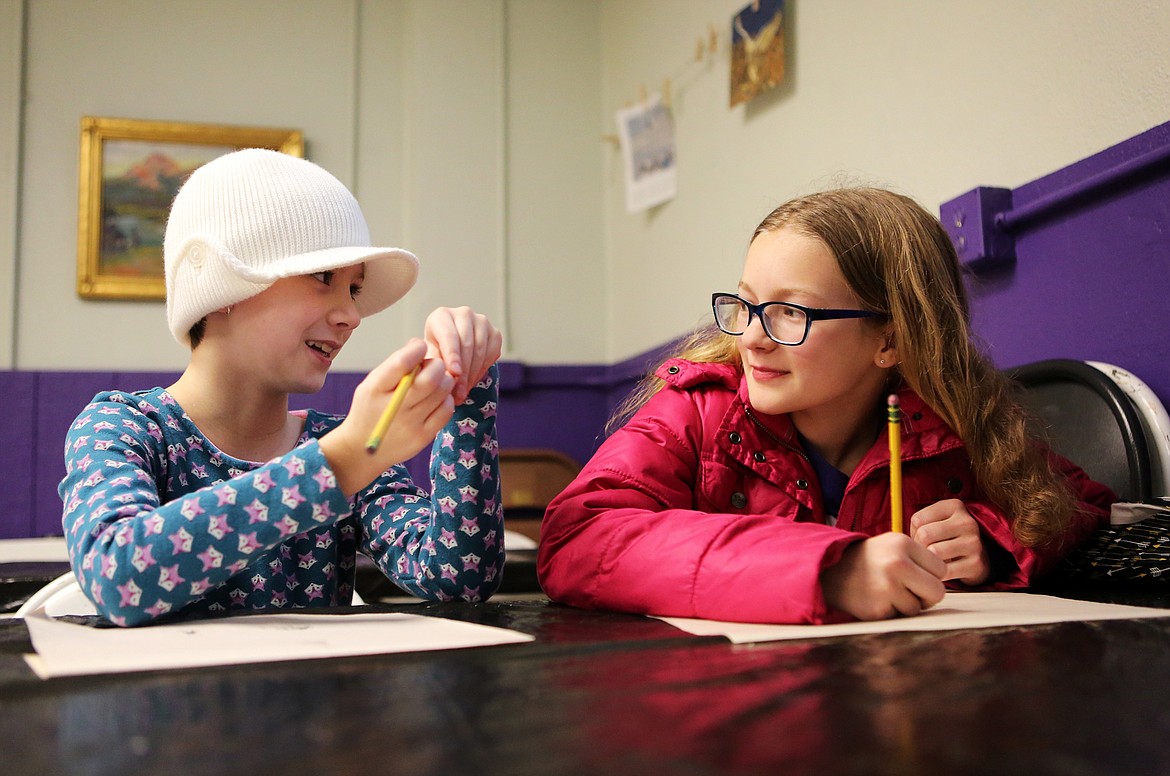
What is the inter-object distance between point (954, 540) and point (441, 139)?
3202 mm

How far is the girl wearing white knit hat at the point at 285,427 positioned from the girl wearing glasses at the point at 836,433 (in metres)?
0.14

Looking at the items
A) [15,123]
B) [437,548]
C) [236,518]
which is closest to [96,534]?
[236,518]

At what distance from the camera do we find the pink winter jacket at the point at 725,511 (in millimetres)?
890

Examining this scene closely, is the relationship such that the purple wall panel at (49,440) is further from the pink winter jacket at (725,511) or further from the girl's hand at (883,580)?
the girl's hand at (883,580)

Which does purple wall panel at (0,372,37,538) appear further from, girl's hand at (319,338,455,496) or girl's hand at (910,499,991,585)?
girl's hand at (910,499,991,585)

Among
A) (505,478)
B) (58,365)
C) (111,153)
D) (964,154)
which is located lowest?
(505,478)

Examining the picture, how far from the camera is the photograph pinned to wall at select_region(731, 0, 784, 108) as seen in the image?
264cm

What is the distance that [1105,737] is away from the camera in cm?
47

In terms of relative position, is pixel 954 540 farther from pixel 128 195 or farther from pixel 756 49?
pixel 128 195

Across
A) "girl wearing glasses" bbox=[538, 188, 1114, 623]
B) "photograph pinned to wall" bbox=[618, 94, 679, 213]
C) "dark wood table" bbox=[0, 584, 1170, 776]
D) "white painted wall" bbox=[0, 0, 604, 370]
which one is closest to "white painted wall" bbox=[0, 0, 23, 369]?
"white painted wall" bbox=[0, 0, 604, 370]

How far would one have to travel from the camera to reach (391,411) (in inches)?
35.1

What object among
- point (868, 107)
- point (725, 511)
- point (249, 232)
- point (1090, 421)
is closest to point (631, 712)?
point (725, 511)

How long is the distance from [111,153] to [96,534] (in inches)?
131

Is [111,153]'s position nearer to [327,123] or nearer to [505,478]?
[327,123]
